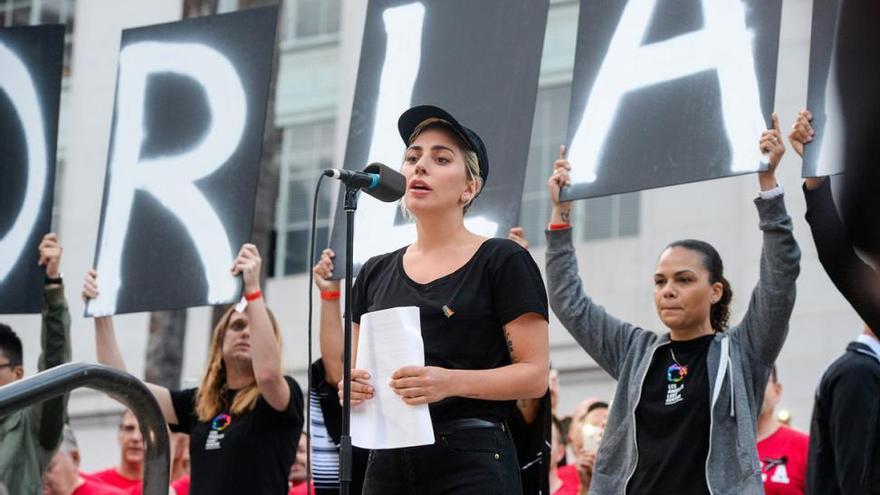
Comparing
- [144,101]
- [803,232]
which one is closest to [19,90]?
[144,101]

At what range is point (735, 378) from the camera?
527 cm

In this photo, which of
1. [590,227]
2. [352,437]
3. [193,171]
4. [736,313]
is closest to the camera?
[352,437]

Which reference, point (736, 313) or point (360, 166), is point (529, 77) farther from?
point (736, 313)

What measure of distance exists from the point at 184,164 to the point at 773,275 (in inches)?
112

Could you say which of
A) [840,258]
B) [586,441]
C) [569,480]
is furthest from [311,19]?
[840,258]

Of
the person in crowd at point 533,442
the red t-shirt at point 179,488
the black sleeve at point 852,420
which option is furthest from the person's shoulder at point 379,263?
the red t-shirt at point 179,488

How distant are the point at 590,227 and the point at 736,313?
1.91 metres

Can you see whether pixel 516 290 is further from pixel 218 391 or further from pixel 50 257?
pixel 50 257

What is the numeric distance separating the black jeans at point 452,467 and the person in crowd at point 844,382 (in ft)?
4.85

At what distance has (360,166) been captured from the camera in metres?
6.35

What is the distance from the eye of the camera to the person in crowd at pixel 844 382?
5.07m

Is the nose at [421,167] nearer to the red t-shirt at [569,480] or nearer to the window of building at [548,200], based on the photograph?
the red t-shirt at [569,480]

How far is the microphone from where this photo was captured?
439cm

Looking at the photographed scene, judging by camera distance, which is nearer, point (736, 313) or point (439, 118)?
point (439, 118)
